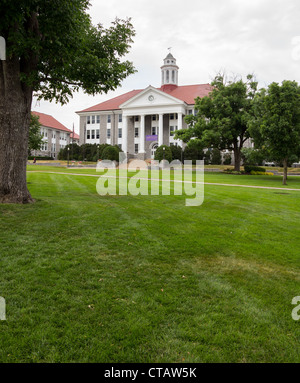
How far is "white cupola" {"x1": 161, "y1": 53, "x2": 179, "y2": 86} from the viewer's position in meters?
58.7

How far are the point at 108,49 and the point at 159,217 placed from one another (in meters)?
6.64

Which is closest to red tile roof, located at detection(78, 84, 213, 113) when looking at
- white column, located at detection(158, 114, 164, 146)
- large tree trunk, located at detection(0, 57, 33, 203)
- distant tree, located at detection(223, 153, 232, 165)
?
white column, located at detection(158, 114, 164, 146)

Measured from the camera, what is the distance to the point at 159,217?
25.7 feet

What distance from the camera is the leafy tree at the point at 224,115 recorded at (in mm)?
31369

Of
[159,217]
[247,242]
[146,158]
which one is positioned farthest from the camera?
[146,158]

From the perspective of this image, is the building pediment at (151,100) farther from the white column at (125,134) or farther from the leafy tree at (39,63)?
the leafy tree at (39,63)

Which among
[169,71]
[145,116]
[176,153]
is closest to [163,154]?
[176,153]

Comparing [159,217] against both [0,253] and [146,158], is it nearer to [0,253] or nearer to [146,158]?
[0,253]

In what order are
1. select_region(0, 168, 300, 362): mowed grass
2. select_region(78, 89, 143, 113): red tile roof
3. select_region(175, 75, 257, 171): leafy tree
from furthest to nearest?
select_region(78, 89, 143, 113): red tile roof → select_region(175, 75, 257, 171): leafy tree → select_region(0, 168, 300, 362): mowed grass

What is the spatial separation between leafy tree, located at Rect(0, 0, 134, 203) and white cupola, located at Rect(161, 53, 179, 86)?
173ft

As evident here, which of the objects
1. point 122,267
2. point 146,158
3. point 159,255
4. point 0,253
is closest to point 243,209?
point 159,255

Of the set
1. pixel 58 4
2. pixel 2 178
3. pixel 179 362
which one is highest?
pixel 58 4

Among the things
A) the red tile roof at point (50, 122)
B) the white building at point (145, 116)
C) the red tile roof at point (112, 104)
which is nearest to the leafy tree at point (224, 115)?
the white building at point (145, 116)

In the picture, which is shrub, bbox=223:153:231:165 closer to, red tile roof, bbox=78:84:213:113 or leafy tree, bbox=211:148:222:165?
leafy tree, bbox=211:148:222:165
